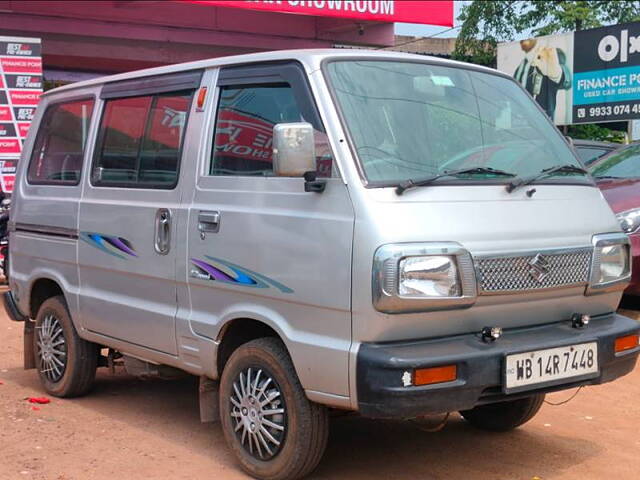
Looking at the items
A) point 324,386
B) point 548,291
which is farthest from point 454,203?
point 324,386

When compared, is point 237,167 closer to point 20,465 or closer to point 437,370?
point 437,370

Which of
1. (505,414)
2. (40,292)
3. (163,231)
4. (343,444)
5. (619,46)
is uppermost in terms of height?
(619,46)

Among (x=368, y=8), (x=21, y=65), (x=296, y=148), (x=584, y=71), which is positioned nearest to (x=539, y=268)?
(x=296, y=148)

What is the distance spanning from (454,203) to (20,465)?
2602 millimetres

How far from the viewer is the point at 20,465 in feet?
16.2

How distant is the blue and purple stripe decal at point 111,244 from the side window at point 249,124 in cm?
83

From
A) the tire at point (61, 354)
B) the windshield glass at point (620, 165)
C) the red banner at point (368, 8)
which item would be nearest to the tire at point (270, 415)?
the tire at point (61, 354)

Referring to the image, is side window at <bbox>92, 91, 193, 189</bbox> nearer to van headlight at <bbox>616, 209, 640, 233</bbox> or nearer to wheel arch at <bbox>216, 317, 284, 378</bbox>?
wheel arch at <bbox>216, 317, 284, 378</bbox>

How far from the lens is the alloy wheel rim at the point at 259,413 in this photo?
4512mm

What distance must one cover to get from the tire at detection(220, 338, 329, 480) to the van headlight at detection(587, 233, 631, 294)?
1480 mm

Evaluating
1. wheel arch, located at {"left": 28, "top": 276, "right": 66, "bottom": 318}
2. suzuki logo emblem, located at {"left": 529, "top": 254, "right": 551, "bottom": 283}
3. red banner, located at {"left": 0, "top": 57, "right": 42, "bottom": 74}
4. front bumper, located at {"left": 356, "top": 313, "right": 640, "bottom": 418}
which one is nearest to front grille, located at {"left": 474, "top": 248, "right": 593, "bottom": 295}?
suzuki logo emblem, located at {"left": 529, "top": 254, "right": 551, "bottom": 283}

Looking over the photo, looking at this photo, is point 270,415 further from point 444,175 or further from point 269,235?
point 444,175

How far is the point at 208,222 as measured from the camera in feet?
16.0

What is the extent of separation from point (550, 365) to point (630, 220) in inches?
154
